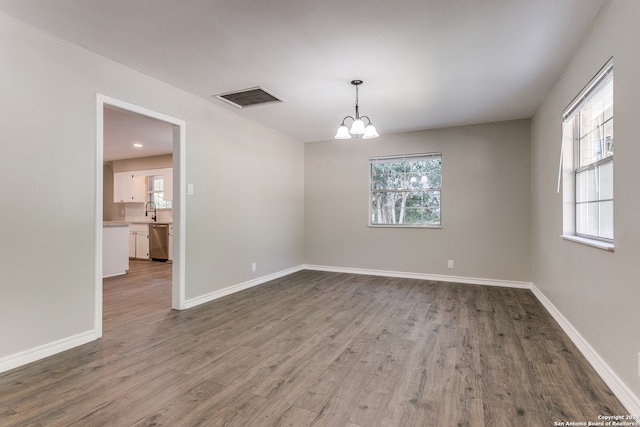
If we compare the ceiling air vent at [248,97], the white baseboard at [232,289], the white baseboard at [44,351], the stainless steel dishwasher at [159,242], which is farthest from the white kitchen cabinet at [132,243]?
the white baseboard at [44,351]

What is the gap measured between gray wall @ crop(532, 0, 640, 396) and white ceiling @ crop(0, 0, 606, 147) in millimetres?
225

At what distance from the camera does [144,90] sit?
3193 millimetres

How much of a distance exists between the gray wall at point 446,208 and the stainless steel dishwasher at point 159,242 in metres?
3.59

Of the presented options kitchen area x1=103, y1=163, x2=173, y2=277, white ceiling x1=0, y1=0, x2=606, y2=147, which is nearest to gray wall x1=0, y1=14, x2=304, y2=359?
white ceiling x1=0, y1=0, x2=606, y2=147

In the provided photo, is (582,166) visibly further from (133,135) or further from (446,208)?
(133,135)

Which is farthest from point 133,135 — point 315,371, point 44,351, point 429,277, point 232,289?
point 429,277

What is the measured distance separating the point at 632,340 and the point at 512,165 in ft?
11.3

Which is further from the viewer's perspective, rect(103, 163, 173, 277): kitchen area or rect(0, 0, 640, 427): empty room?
rect(103, 163, 173, 277): kitchen area

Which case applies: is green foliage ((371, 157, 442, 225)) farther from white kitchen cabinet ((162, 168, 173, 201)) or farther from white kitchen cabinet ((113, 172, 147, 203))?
white kitchen cabinet ((113, 172, 147, 203))

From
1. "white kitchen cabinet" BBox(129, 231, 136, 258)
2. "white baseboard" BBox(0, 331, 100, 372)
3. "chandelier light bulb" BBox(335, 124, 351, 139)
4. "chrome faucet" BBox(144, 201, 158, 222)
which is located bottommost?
"white baseboard" BBox(0, 331, 100, 372)

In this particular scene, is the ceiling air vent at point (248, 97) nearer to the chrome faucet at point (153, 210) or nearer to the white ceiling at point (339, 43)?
the white ceiling at point (339, 43)

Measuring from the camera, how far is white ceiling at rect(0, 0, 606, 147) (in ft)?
7.04

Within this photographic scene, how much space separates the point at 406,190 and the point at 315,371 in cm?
388

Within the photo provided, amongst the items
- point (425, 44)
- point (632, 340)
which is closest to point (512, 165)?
point (425, 44)
